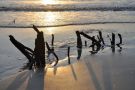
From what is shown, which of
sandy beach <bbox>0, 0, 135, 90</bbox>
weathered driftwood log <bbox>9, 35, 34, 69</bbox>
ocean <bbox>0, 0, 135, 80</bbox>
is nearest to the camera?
sandy beach <bbox>0, 0, 135, 90</bbox>

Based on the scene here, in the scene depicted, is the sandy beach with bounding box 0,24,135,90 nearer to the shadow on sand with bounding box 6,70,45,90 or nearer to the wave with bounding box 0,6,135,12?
the shadow on sand with bounding box 6,70,45,90

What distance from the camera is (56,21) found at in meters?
26.9

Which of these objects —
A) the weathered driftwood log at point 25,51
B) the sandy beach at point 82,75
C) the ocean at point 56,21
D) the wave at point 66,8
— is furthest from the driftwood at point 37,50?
the wave at point 66,8

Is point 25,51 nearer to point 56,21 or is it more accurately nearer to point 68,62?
point 68,62

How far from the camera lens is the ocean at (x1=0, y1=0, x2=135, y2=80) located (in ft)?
48.5

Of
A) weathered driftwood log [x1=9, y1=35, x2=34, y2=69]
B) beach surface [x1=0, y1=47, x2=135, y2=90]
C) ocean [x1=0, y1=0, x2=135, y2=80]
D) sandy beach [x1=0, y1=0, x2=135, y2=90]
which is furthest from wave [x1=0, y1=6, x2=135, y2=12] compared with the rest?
weathered driftwood log [x1=9, y1=35, x2=34, y2=69]

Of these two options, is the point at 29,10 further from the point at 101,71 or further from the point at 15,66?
the point at 101,71

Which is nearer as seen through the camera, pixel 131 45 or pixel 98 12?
pixel 131 45

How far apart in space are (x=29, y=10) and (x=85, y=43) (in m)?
21.7

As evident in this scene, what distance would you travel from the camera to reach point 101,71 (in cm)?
1048

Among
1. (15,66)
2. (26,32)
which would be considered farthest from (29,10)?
(15,66)

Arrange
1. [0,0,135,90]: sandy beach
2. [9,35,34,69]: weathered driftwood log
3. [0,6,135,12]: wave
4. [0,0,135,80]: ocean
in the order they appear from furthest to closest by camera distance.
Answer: [0,6,135,12]: wave, [0,0,135,80]: ocean, [9,35,34,69]: weathered driftwood log, [0,0,135,90]: sandy beach

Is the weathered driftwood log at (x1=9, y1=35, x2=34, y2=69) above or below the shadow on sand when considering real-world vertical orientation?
above

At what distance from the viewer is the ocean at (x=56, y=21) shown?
1478cm
